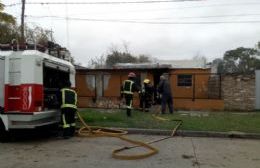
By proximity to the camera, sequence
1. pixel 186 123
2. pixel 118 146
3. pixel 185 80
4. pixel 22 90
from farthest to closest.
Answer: pixel 185 80 < pixel 186 123 < pixel 22 90 < pixel 118 146

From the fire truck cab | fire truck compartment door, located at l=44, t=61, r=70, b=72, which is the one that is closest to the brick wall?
fire truck compartment door, located at l=44, t=61, r=70, b=72

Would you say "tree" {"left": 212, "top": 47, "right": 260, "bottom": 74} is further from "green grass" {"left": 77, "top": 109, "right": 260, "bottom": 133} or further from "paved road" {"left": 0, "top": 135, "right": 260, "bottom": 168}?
"paved road" {"left": 0, "top": 135, "right": 260, "bottom": 168}

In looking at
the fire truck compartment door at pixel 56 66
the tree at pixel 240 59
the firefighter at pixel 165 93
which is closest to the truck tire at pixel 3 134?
the fire truck compartment door at pixel 56 66

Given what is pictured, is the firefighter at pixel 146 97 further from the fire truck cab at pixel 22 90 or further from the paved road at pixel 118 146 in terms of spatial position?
the fire truck cab at pixel 22 90

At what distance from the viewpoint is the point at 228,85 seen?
24.4 metres

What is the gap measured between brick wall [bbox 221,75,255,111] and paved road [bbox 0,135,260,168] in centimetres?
1161

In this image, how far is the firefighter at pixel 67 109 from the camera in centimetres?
1234

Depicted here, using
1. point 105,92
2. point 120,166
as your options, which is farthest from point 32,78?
point 105,92

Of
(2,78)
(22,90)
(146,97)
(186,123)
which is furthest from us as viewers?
(146,97)

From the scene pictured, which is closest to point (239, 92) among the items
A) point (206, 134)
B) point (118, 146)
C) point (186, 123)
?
point (186, 123)

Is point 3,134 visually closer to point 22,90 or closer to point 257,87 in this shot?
point 22,90

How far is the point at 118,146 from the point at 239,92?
1458 cm

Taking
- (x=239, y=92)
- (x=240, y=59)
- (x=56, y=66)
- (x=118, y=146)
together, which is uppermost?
(x=240, y=59)

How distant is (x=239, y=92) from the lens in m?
24.2
